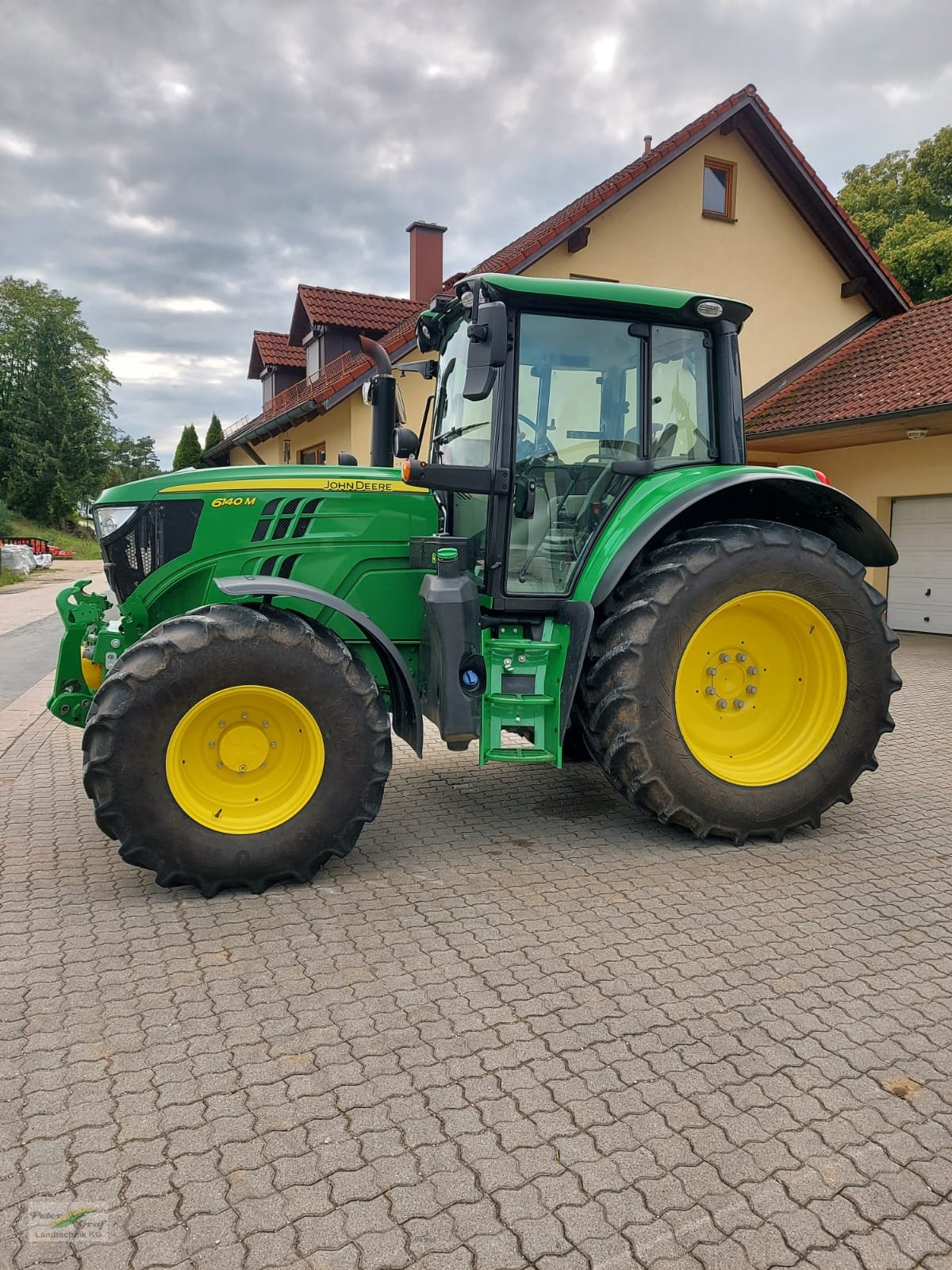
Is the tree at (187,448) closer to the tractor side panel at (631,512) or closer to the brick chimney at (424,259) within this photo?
the brick chimney at (424,259)

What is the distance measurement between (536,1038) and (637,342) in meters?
3.04

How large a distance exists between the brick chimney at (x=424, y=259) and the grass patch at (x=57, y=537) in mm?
24278

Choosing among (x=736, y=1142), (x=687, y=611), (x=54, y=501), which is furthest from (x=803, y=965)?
(x=54, y=501)

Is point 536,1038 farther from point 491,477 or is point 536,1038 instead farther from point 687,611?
point 491,477

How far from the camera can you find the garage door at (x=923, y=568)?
12312 mm

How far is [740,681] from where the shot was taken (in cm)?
448

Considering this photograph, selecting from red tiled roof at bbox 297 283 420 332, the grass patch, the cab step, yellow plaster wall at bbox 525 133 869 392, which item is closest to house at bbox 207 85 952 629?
yellow plaster wall at bbox 525 133 869 392

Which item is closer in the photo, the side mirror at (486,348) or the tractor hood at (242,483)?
the side mirror at (486,348)

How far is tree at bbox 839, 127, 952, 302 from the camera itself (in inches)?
859

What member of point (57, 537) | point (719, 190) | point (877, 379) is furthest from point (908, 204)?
point (57, 537)

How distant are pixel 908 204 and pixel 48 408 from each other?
126 ft

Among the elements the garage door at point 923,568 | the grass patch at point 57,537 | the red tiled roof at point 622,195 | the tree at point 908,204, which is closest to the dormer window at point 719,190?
the red tiled roof at point 622,195

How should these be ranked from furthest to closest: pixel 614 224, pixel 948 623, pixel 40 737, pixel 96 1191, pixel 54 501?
pixel 54 501 → pixel 614 224 → pixel 948 623 → pixel 40 737 → pixel 96 1191

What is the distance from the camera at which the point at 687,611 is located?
13.4ft
